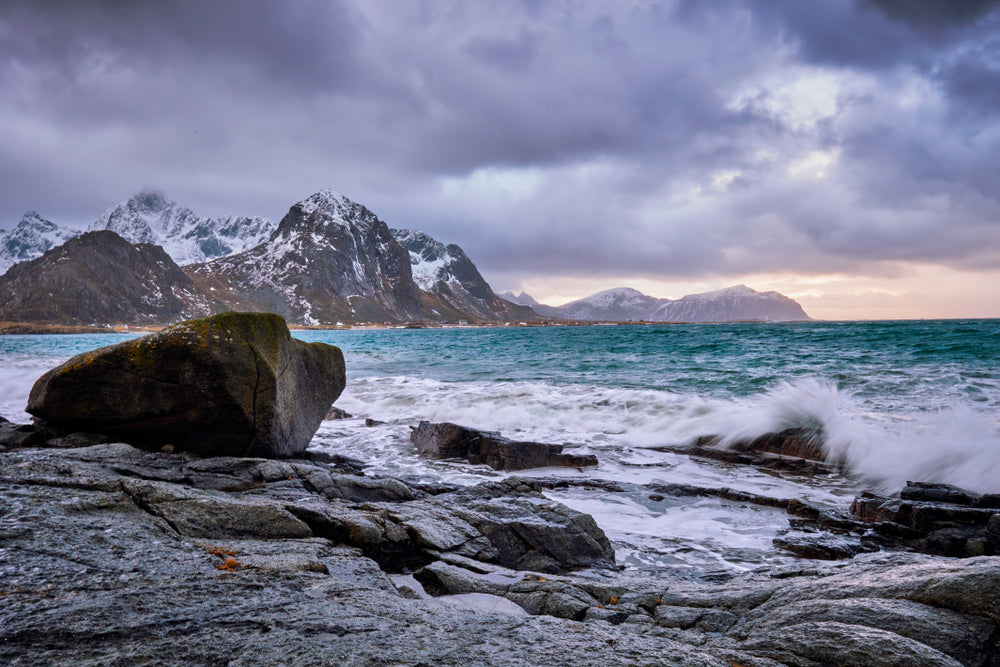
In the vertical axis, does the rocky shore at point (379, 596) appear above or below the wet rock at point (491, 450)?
above

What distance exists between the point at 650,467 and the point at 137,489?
11.1 meters

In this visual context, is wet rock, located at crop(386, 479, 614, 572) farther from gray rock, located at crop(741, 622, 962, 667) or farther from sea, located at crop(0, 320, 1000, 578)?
gray rock, located at crop(741, 622, 962, 667)

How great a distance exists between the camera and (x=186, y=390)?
9.83 metres

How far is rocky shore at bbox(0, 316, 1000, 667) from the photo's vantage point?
2645 mm

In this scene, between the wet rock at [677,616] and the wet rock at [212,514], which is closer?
the wet rock at [677,616]

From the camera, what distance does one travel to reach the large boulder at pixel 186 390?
9.81m

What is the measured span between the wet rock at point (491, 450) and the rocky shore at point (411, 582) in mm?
3564

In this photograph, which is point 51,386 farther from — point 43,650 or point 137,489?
point 43,650

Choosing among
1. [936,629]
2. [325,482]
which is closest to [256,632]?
[936,629]

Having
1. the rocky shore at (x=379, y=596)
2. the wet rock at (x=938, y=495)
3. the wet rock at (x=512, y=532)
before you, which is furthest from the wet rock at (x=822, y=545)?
the wet rock at (x=512, y=532)

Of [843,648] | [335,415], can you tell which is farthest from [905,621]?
[335,415]

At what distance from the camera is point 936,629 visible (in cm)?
352

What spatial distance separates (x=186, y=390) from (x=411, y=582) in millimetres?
7195

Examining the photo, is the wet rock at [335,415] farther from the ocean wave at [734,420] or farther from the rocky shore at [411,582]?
the rocky shore at [411,582]
